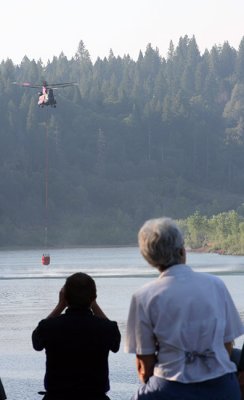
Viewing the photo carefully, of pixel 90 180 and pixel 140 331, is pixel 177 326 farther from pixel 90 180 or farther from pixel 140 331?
pixel 90 180

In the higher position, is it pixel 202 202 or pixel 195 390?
pixel 195 390

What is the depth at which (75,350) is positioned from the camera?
577cm

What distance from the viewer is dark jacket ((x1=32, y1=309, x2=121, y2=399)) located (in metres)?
5.75

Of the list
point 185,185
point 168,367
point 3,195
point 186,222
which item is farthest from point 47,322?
point 185,185

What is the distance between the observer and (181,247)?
489 cm

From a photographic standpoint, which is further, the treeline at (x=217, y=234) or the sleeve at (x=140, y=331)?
the treeline at (x=217, y=234)

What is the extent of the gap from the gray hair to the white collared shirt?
10cm

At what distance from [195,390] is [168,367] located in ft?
0.47

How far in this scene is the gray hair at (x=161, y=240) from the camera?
15.9 feet

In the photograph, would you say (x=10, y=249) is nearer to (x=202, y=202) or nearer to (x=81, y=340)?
(x=202, y=202)

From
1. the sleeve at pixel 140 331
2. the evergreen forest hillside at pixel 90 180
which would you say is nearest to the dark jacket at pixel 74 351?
the sleeve at pixel 140 331

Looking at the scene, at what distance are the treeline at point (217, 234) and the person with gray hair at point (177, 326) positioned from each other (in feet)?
407

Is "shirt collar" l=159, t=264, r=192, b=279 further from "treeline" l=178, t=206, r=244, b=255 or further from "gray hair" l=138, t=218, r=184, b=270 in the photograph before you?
"treeline" l=178, t=206, r=244, b=255

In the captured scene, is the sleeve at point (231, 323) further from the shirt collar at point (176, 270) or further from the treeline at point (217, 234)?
the treeline at point (217, 234)
